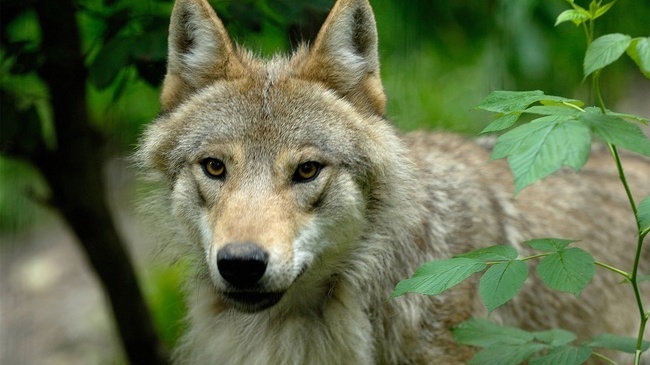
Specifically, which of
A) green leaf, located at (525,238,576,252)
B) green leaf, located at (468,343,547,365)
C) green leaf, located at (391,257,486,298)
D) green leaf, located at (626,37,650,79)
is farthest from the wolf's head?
green leaf, located at (626,37,650,79)

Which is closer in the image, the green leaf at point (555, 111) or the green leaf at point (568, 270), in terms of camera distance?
the green leaf at point (555, 111)

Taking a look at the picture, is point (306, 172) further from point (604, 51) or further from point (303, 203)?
point (604, 51)

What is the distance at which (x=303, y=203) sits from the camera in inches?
157

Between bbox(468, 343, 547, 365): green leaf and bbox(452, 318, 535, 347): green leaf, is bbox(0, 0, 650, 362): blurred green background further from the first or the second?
bbox(468, 343, 547, 365): green leaf

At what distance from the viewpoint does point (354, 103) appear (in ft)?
14.6

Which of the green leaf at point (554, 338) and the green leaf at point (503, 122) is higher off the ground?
the green leaf at point (503, 122)

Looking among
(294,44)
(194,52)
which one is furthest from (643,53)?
(294,44)

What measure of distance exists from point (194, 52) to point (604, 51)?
2.10 meters

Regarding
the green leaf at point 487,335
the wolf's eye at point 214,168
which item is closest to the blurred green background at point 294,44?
the wolf's eye at point 214,168

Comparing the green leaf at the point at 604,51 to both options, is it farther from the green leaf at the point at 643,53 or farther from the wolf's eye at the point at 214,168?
the wolf's eye at the point at 214,168

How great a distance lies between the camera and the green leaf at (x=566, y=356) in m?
3.51

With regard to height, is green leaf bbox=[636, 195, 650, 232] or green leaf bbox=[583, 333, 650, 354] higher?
green leaf bbox=[636, 195, 650, 232]

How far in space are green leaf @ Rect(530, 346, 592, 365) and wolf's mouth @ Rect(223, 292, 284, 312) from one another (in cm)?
112

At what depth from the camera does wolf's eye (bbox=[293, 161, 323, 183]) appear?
13.3ft
